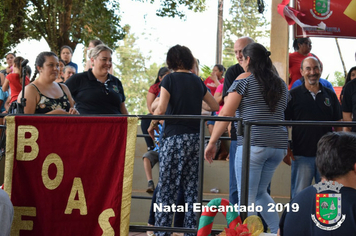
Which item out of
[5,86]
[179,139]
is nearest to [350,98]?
[179,139]

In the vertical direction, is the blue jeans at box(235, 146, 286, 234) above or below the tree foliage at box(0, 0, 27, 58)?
below

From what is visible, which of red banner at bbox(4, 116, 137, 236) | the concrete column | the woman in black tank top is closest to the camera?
red banner at bbox(4, 116, 137, 236)

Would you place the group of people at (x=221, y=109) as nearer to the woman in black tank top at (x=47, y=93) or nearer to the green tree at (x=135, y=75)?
the woman in black tank top at (x=47, y=93)

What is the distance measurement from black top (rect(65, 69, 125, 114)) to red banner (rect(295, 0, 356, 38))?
3.80 m

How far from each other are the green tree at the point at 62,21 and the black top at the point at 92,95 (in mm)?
7978

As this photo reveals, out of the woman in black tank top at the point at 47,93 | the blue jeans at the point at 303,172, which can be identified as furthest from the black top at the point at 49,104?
the blue jeans at the point at 303,172

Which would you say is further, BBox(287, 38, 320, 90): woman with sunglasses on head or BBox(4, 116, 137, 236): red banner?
BBox(287, 38, 320, 90): woman with sunglasses on head

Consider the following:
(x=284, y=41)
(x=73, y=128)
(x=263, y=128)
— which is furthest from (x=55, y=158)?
(x=284, y=41)

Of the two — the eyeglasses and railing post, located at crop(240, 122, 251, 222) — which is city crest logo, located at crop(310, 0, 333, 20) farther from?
railing post, located at crop(240, 122, 251, 222)

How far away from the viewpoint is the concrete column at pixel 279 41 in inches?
292

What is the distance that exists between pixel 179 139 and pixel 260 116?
0.76m

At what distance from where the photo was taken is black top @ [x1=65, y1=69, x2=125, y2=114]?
5.05 metres

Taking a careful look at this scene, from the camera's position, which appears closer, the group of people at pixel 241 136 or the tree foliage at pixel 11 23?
the group of people at pixel 241 136

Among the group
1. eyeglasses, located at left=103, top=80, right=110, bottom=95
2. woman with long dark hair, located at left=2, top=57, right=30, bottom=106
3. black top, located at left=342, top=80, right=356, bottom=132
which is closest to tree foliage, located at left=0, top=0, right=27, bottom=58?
woman with long dark hair, located at left=2, top=57, right=30, bottom=106
